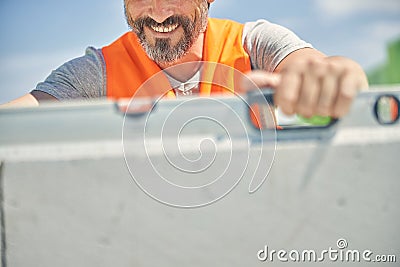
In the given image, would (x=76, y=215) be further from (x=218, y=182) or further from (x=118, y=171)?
(x=218, y=182)

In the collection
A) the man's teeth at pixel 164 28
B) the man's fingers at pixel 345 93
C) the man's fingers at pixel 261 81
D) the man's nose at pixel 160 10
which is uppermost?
the man's nose at pixel 160 10

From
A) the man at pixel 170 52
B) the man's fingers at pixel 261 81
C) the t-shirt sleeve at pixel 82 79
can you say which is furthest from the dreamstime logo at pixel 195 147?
the t-shirt sleeve at pixel 82 79

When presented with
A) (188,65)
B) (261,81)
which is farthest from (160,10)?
(261,81)

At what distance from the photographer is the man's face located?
1.30 meters

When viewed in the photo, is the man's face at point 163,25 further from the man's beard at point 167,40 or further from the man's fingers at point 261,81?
the man's fingers at point 261,81

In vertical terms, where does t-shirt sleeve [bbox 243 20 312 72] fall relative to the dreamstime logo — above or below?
above

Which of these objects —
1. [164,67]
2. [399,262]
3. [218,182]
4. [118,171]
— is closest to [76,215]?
[118,171]

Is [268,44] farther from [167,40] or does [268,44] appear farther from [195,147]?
[195,147]

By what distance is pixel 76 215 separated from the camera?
25.6 inches
